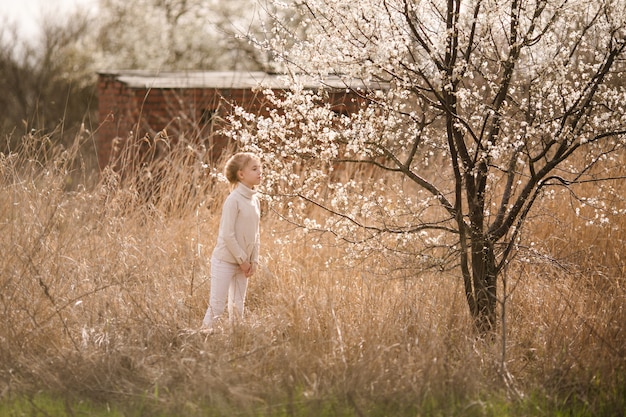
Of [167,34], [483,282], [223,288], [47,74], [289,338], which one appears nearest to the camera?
[289,338]

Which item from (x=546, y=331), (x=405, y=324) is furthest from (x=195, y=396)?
(x=546, y=331)

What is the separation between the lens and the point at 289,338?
15.9 feet

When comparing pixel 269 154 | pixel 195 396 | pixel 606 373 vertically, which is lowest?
pixel 195 396

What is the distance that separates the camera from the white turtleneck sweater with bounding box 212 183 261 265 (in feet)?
17.4

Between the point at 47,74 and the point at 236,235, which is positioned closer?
the point at 236,235

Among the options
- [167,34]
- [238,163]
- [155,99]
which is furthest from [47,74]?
[238,163]

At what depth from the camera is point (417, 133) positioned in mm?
4922

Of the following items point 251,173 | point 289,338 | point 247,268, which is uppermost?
point 251,173

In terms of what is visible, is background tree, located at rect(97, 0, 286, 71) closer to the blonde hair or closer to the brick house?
the brick house

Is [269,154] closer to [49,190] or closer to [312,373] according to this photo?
[312,373]

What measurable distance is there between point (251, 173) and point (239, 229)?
0.36 meters

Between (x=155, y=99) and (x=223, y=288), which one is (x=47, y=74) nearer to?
(x=155, y=99)

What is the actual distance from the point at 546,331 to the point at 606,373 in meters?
0.70

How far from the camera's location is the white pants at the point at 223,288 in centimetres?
535
